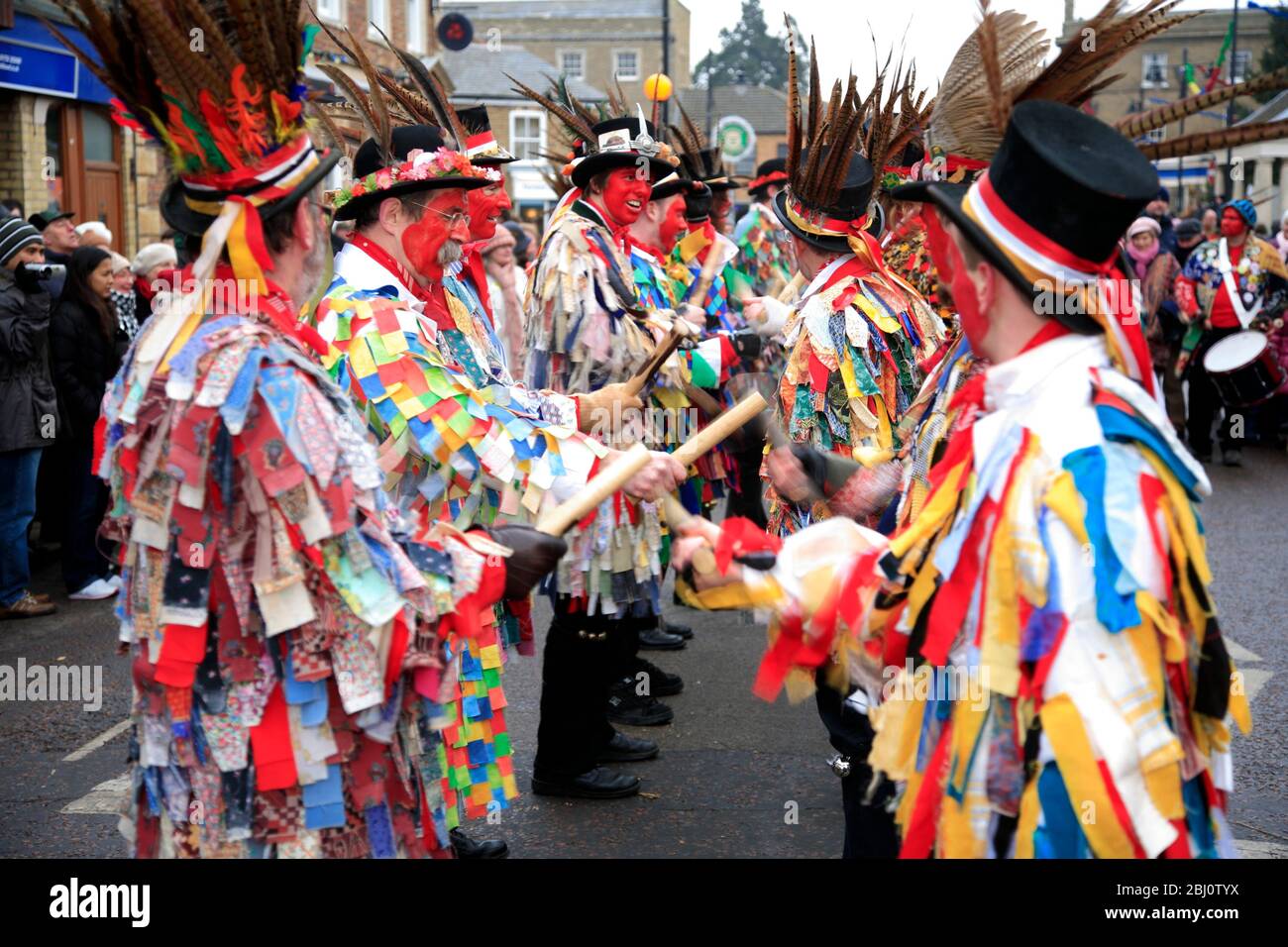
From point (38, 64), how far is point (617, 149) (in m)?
11.7

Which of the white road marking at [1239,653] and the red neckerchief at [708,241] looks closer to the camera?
the white road marking at [1239,653]

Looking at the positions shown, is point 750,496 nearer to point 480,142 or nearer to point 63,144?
point 480,142

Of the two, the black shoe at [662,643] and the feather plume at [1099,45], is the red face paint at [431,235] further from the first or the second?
the black shoe at [662,643]

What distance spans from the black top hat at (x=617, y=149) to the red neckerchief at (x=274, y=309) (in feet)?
10.1

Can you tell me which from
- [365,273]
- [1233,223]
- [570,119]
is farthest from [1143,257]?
[365,273]

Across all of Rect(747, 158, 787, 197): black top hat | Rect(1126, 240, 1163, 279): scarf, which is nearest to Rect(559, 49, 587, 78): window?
Rect(1126, 240, 1163, 279): scarf

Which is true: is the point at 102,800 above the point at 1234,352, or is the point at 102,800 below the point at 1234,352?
below

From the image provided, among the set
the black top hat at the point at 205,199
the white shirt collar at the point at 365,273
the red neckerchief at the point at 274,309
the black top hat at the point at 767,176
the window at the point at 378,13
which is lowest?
the red neckerchief at the point at 274,309

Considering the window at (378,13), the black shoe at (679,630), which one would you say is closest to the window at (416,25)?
the window at (378,13)

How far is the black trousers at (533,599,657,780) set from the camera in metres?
4.62

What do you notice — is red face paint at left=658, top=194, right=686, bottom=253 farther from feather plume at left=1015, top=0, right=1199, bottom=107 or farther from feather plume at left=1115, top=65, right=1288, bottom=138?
feather plume at left=1115, top=65, right=1288, bottom=138

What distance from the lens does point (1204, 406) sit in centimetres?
1170

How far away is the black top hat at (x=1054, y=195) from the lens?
216cm

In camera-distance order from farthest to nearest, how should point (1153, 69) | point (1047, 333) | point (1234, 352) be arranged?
point (1153, 69) → point (1234, 352) → point (1047, 333)
